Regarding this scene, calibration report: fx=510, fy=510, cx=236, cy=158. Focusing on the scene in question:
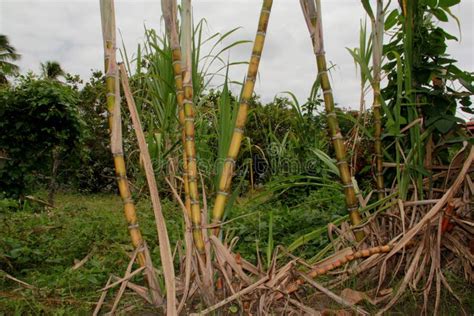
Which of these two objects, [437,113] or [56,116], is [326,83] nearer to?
[437,113]

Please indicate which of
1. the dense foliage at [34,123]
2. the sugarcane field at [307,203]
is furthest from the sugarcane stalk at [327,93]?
the dense foliage at [34,123]

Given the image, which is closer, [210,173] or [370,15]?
[370,15]

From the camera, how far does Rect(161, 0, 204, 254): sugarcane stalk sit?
5.34 feet

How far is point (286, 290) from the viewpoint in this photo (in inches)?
60.6

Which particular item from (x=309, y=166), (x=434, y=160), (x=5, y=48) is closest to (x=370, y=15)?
(x=434, y=160)

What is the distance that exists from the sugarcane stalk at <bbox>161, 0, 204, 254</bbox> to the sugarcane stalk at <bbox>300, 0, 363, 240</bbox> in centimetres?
51

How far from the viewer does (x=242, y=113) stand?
1.67 meters

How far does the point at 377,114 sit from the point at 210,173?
797mm

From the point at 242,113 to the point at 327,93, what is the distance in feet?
1.30

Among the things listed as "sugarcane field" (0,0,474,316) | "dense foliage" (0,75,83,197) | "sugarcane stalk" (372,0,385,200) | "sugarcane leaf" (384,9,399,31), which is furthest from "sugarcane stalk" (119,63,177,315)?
"dense foliage" (0,75,83,197)

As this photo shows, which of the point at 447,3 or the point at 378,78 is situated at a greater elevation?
the point at 447,3

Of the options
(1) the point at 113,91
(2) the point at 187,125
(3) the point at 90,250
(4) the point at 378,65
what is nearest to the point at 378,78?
(4) the point at 378,65

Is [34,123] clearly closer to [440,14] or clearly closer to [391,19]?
[391,19]

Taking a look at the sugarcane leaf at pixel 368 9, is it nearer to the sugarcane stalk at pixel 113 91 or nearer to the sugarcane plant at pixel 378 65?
the sugarcane plant at pixel 378 65
